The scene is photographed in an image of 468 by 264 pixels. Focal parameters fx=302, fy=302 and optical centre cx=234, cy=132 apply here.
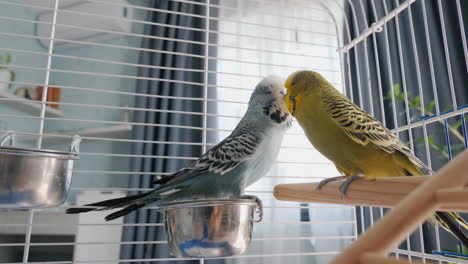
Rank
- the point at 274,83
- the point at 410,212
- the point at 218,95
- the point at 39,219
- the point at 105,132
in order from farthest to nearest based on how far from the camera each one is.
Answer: the point at 105,132 → the point at 218,95 → the point at 39,219 → the point at 274,83 → the point at 410,212

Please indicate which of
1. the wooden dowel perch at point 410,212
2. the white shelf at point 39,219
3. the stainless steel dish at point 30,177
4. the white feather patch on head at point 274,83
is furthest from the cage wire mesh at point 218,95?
the wooden dowel perch at point 410,212

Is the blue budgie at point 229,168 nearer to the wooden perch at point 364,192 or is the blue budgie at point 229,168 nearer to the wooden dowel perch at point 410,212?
the wooden perch at point 364,192

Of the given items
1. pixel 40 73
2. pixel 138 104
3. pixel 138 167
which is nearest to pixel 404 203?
pixel 138 167

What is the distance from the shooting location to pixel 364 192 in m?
0.53

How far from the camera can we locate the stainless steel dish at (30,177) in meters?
0.60

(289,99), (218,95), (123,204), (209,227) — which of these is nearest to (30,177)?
(123,204)

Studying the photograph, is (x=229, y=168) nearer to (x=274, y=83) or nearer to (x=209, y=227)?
(x=209, y=227)

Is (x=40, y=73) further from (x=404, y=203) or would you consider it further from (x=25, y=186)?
(x=404, y=203)

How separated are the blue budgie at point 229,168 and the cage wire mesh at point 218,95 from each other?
400 millimetres

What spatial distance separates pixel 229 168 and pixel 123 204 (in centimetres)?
24

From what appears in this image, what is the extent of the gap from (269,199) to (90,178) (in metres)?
1.40

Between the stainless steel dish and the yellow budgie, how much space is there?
0.55m

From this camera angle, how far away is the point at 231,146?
2.33 ft

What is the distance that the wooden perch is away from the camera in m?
0.44
